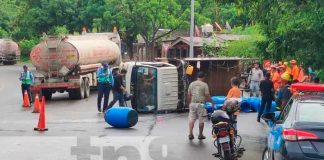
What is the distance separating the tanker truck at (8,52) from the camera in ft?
205

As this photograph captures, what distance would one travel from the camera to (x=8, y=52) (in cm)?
6369

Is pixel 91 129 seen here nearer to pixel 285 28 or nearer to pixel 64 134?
pixel 64 134

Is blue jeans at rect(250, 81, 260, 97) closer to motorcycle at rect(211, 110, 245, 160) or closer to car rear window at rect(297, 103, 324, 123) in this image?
motorcycle at rect(211, 110, 245, 160)

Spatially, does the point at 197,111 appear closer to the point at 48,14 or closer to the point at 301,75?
the point at 301,75

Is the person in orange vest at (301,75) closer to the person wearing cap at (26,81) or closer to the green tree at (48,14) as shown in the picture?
the person wearing cap at (26,81)

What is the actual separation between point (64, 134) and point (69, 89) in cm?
1182

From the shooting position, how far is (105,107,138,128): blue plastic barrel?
1647cm

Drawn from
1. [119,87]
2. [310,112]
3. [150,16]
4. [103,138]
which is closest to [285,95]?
[103,138]

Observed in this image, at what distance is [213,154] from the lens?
11.9 metres

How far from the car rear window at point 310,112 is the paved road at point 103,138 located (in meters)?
3.89

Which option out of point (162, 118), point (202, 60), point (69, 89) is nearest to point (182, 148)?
point (162, 118)

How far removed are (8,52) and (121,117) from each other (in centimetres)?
4955

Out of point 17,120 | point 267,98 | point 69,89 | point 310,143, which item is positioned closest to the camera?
point 310,143

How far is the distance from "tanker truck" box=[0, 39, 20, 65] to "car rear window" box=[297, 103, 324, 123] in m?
56.6
